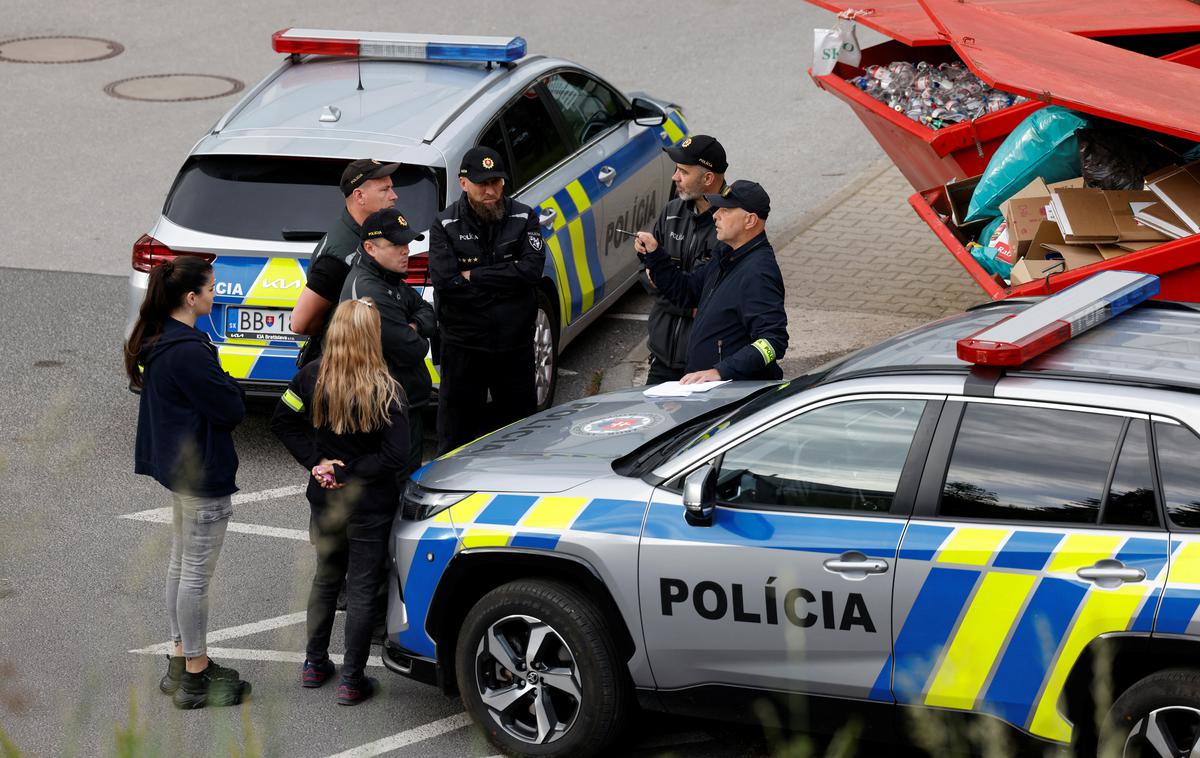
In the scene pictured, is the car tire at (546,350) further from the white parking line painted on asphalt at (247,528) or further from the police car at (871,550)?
the police car at (871,550)

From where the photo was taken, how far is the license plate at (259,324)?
24.7 feet

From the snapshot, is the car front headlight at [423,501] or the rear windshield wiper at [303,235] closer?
the car front headlight at [423,501]

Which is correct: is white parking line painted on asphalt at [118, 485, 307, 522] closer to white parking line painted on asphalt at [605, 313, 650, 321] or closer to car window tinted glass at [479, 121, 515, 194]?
car window tinted glass at [479, 121, 515, 194]

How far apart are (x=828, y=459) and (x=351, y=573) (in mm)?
1939

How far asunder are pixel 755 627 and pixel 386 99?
4.52m

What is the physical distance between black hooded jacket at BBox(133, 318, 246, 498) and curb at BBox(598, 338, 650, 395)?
3.45 metres

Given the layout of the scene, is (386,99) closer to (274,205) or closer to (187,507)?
(274,205)

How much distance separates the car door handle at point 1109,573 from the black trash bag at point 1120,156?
12.1 feet

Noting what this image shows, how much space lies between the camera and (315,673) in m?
5.89

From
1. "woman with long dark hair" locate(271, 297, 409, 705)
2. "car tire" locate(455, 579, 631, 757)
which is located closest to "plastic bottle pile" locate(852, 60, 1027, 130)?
"woman with long dark hair" locate(271, 297, 409, 705)

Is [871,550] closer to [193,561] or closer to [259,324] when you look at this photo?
[193,561]

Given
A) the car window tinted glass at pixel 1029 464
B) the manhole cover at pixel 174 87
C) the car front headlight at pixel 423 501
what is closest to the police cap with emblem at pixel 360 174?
the car front headlight at pixel 423 501

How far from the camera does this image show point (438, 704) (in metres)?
5.83

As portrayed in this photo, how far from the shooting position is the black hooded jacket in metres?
5.45
